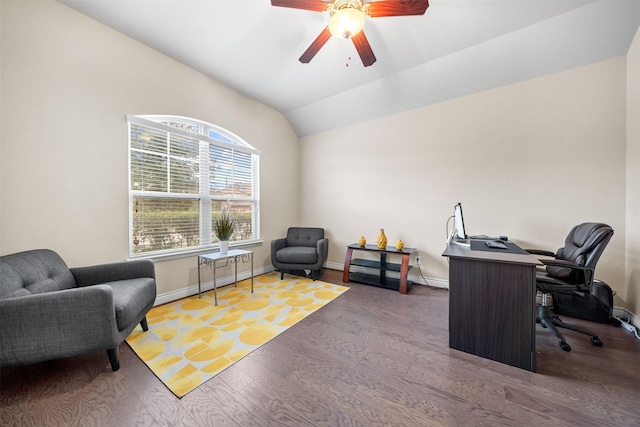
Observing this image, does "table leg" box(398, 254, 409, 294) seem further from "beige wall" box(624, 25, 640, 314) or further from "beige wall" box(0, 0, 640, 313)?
"beige wall" box(624, 25, 640, 314)

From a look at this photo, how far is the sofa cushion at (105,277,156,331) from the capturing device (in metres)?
1.57

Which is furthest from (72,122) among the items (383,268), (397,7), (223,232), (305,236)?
(383,268)

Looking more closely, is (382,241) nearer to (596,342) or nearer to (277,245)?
(277,245)

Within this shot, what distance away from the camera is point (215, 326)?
2.17m

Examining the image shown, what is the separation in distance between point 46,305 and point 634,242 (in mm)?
4839

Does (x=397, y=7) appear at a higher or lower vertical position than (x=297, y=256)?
higher

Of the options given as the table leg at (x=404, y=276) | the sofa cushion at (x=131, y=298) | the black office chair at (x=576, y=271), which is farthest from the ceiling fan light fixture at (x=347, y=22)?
the table leg at (x=404, y=276)

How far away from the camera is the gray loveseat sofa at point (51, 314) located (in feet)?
4.34

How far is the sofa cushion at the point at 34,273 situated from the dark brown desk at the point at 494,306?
3.08 meters

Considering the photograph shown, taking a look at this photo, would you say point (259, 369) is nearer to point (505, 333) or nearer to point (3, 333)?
point (3, 333)

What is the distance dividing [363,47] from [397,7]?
0.40m

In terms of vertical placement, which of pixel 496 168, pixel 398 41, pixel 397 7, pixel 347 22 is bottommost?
pixel 496 168

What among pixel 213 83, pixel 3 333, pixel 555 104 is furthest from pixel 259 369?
pixel 555 104

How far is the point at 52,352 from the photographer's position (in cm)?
140
